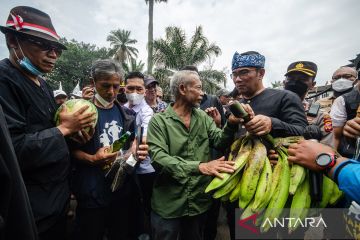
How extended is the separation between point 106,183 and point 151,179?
3.77 feet

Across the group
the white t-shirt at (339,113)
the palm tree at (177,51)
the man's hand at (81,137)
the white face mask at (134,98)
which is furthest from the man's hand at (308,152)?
the palm tree at (177,51)

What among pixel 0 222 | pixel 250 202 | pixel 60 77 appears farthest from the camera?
pixel 60 77

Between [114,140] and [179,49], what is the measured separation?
1578cm

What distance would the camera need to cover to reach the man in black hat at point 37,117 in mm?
1656

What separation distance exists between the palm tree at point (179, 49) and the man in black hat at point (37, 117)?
15637 millimetres

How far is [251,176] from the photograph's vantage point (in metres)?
1.61

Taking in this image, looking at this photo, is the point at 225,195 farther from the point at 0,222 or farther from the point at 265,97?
the point at 0,222

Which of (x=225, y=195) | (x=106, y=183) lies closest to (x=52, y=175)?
(x=106, y=183)

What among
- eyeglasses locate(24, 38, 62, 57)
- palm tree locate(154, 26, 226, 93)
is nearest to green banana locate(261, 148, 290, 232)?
eyeglasses locate(24, 38, 62, 57)

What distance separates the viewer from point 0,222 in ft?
2.73

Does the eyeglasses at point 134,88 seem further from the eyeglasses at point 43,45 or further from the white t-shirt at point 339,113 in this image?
the white t-shirt at point 339,113

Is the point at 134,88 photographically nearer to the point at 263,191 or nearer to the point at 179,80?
the point at 179,80

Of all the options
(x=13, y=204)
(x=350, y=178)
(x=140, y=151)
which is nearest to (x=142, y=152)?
(x=140, y=151)

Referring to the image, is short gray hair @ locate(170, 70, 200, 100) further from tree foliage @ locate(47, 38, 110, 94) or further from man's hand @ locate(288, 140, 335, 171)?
tree foliage @ locate(47, 38, 110, 94)
